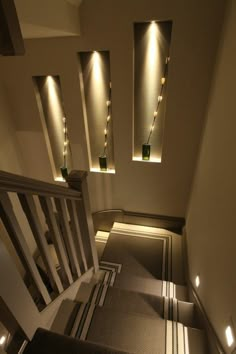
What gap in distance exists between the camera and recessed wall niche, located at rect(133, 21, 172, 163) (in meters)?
2.04

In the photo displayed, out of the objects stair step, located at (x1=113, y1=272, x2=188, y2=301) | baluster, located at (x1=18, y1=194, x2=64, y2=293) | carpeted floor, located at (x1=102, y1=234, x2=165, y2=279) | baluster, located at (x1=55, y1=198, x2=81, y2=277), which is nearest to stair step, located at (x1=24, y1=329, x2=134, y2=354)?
baluster, located at (x1=18, y1=194, x2=64, y2=293)

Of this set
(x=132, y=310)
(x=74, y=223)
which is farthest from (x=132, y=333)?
(x=74, y=223)

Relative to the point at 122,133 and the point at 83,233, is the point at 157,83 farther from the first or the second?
the point at 83,233

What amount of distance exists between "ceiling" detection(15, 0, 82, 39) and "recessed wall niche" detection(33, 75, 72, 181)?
28.9 inches

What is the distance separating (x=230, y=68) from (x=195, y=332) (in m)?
1.90

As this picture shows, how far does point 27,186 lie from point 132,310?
1.52 m

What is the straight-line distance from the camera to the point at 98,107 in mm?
2543

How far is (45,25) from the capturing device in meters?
1.52

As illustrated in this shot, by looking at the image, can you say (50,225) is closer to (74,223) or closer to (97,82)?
(74,223)

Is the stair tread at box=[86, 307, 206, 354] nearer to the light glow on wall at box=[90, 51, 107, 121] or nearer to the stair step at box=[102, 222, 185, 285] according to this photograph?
the stair step at box=[102, 222, 185, 285]

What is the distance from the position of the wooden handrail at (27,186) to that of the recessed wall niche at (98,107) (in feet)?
4.97

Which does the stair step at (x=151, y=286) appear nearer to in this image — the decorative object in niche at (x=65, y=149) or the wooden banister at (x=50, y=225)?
the wooden banister at (x=50, y=225)

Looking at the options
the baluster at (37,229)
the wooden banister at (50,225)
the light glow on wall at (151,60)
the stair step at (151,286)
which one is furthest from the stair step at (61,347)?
the light glow on wall at (151,60)

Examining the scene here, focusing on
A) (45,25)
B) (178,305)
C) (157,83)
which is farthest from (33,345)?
(157,83)
